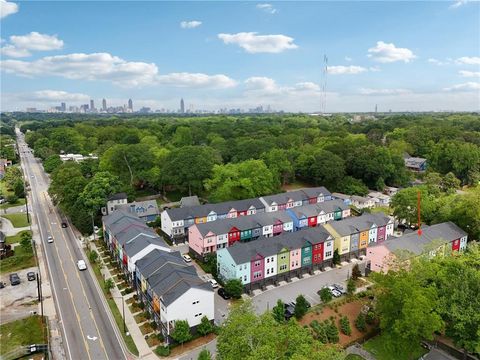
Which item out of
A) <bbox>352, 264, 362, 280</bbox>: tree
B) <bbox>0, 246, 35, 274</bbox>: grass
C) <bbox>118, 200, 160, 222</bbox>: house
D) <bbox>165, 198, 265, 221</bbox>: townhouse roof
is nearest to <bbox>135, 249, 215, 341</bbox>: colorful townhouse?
<bbox>165, 198, 265, 221</bbox>: townhouse roof

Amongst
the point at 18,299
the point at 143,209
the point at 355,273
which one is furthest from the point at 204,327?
the point at 143,209

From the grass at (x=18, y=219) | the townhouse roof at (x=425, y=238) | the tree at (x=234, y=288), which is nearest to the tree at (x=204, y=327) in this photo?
the tree at (x=234, y=288)

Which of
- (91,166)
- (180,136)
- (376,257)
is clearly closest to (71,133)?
(180,136)

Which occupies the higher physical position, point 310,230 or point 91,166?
point 91,166

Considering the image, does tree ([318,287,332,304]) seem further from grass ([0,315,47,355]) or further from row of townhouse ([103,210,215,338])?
grass ([0,315,47,355])

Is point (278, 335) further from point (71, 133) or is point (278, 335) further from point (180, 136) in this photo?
point (71, 133)

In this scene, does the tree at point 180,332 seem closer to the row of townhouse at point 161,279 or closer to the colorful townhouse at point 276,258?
the row of townhouse at point 161,279
